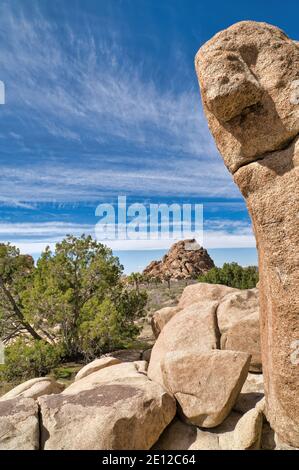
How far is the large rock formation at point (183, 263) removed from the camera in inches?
4163

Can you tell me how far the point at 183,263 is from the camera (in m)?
110

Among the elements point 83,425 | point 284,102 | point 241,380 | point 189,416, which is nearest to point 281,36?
point 284,102

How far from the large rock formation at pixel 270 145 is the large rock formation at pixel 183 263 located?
312 feet

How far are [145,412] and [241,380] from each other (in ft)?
6.41

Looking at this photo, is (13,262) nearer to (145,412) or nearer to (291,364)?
(145,412)

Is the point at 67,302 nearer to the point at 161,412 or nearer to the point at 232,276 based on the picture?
the point at 161,412

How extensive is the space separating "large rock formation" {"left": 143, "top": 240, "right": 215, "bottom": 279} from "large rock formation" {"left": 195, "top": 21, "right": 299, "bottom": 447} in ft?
312

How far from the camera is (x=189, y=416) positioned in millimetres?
6977

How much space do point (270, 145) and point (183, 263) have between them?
105 metres

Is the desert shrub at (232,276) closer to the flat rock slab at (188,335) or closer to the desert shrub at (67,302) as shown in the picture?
the desert shrub at (67,302)

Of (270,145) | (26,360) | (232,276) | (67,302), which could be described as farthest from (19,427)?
(232,276)

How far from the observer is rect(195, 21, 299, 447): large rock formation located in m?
5.64

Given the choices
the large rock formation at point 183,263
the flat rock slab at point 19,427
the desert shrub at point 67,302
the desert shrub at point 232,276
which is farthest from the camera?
the large rock formation at point 183,263

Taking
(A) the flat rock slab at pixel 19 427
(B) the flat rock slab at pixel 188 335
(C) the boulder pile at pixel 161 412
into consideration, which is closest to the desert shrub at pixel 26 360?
(B) the flat rock slab at pixel 188 335
